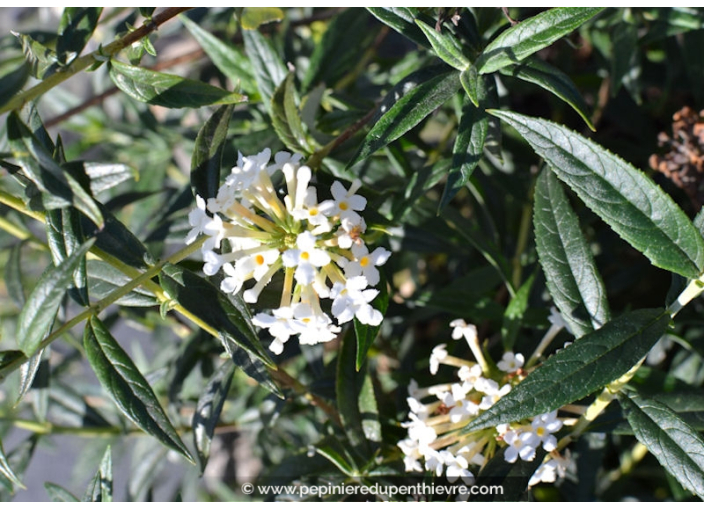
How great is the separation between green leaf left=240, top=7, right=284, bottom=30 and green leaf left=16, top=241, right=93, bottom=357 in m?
0.61

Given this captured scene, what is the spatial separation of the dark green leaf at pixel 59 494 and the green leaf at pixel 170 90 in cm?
96

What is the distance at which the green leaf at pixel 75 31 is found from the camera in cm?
125

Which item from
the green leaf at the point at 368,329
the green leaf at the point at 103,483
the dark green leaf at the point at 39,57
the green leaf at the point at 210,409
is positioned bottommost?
the green leaf at the point at 103,483

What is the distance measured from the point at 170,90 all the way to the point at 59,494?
1011 millimetres

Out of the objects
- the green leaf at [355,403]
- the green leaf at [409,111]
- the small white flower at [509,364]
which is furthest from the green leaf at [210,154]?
the small white flower at [509,364]

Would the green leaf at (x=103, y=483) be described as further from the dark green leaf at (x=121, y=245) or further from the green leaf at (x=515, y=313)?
the green leaf at (x=515, y=313)

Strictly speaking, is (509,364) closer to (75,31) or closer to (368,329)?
(368,329)

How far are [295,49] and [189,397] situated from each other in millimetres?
1199

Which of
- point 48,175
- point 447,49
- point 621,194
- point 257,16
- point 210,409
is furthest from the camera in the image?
point 210,409

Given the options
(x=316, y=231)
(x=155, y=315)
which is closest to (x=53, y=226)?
(x=316, y=231)

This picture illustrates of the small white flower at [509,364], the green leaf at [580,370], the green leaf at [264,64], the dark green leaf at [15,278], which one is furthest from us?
the dark green leaf at [15,278]

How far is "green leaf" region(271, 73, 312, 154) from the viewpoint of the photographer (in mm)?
1257

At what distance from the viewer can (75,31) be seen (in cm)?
126

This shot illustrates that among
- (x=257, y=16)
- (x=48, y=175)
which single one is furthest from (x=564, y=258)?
(x=48, y=175)
